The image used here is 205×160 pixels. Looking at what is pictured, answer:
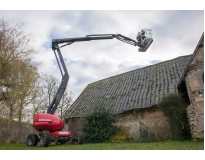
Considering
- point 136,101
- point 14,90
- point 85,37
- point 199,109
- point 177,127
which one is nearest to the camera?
point 199,109

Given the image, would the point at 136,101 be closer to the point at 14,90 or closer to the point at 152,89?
the point at 152,89

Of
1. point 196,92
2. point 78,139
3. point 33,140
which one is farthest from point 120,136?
point 196,92

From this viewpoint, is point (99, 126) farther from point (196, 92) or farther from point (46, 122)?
point (196, 92)

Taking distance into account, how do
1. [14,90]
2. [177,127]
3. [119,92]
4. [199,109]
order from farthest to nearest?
[119,92] → [14,90] → [177,127] → [199,109]

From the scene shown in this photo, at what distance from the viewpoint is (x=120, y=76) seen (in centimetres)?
2084

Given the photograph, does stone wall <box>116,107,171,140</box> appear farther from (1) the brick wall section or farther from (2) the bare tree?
(2) the bare tree

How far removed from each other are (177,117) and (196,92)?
5.99 feet

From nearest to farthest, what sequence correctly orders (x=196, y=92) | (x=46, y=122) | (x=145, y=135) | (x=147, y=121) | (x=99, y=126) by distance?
1. (x=196, y=92)
2. (x=46, y=122)
3. (x=145, y=135)
4. (x=147, y=121)
5. (x=99, y=126)

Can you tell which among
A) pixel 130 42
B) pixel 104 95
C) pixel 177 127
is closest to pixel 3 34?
pixel 130 42

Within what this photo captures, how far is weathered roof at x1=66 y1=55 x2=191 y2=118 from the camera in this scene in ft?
47.0

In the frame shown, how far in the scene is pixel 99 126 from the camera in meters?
13.8

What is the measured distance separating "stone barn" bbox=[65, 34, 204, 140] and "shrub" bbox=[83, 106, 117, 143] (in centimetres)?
100

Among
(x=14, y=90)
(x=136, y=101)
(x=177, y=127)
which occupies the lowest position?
(x=177, y=127)

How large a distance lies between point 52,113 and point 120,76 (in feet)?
33.5
